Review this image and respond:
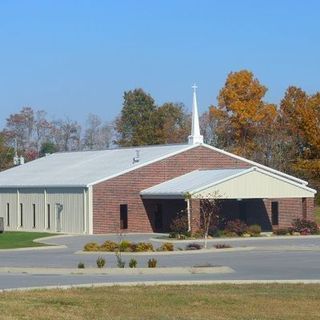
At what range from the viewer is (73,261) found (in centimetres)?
3653

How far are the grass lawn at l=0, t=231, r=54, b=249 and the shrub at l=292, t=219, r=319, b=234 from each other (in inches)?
584

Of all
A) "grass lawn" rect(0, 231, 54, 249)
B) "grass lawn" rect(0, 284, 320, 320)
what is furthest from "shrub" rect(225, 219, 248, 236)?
"grass lawn" rect(0, 284, 320, 320)

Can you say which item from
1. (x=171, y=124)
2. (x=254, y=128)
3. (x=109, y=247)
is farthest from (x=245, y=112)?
(x=109, y=247)

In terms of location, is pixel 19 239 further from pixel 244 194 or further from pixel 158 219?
pixel 244 194

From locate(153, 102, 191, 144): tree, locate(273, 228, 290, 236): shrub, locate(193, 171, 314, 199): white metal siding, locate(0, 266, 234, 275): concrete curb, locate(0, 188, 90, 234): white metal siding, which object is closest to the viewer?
locate(0, 266, 234, 275): concrete curb

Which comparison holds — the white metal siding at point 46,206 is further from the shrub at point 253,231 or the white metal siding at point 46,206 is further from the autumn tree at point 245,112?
the autumn tree at point 245,112

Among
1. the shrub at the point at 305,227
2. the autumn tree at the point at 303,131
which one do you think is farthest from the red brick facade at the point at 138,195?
the autumn tree at the point at 303,131

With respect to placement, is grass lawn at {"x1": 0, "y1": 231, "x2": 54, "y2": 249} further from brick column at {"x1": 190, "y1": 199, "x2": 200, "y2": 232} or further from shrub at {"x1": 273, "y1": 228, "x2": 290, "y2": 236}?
shrub at {"x1": 273, "y1": 228, "x2": 290, "y2": 236}

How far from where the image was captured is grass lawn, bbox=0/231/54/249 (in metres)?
48.7

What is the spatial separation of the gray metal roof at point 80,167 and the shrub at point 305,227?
34.0ft

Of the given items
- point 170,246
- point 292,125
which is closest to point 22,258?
point 170,246

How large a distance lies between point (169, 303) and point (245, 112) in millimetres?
65445

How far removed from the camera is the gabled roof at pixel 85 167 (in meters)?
60.8

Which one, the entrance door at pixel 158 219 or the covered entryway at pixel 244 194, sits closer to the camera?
the covered entryway at pixel 244 194
